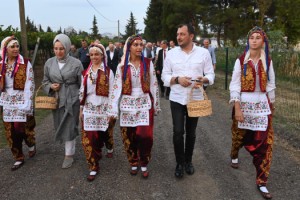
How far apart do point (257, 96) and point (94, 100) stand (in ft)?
6.77

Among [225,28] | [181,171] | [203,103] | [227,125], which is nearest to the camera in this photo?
[203,103]

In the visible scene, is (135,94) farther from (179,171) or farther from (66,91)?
(179,171)

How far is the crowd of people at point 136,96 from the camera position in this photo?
3881 mm

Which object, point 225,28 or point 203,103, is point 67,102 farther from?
point 225,28

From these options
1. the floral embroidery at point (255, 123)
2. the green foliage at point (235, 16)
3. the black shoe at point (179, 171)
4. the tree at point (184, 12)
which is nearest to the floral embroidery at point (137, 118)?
the black shoe at point (179, 171)

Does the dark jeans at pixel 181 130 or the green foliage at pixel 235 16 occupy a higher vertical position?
the green foliage at pixel 235 16

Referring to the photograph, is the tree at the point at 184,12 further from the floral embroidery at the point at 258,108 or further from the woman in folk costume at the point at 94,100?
the floral embroidery at the point at 258,108

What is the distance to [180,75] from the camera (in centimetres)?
402

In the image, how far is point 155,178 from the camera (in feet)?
14.2

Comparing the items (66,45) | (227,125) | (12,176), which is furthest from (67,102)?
(227,125)

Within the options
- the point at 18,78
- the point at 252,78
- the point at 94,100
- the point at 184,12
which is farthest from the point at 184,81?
the point at 184,12

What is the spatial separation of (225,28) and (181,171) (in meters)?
37.4

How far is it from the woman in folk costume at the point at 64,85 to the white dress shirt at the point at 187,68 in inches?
52.9

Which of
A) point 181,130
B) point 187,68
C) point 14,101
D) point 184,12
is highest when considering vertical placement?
point 184,12
